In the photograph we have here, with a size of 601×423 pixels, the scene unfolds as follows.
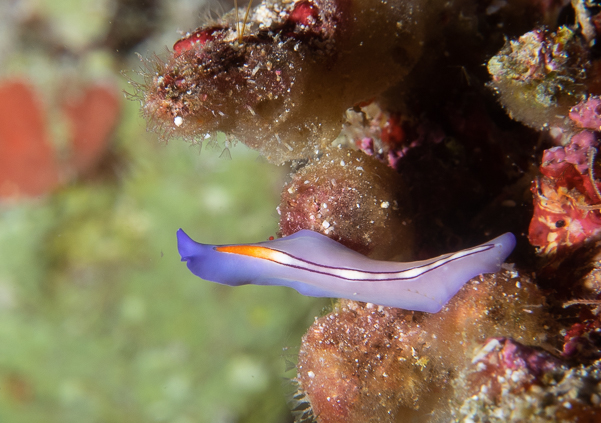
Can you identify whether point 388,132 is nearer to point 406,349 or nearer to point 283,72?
point 283,72

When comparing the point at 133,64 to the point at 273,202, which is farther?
the point at 273,202

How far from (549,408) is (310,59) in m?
2.15

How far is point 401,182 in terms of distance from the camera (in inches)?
103

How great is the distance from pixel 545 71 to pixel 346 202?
4.95ft

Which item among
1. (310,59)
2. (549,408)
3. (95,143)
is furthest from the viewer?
(95,143)

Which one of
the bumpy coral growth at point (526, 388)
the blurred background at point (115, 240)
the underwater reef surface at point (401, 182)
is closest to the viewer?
the bumpy coral growth at point (526, 388)

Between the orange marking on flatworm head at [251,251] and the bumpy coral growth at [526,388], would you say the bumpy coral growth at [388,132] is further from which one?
the bumpy coral growth at [526,388]

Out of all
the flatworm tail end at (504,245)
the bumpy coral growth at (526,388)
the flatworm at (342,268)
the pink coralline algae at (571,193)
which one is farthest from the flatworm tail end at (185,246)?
the pink coralline algae at (571,193)

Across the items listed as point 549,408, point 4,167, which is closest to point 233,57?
point 549,408

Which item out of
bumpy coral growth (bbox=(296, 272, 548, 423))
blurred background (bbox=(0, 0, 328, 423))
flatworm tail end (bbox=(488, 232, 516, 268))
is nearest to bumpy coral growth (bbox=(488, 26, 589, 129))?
flatworm tail end (bbox=(488, 232, 516, 268))

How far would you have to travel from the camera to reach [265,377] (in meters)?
3.71

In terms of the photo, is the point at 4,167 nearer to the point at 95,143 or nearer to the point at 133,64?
the point at 95,143

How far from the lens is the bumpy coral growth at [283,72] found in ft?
6.15

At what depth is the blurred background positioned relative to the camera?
9.87 feet
